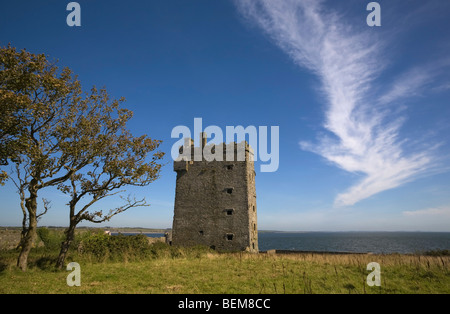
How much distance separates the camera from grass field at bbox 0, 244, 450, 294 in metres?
10.3

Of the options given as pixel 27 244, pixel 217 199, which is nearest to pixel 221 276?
pixel 27 244

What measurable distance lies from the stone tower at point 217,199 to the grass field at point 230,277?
856 centimetres

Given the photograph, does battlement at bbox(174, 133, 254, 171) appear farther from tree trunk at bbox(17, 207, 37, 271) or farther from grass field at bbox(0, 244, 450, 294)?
tree trunk at bbox(17, 207, 37, 271)

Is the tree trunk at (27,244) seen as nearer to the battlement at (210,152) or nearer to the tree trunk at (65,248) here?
the tree trunk at (65,248)

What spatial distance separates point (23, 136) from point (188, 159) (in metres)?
17.6

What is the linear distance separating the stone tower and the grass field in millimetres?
8563

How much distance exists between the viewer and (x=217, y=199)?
2673cm

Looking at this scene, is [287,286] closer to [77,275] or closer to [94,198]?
[77,275]

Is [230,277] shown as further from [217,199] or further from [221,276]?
[217,199]

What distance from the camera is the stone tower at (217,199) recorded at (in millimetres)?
25547

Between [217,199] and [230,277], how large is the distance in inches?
571

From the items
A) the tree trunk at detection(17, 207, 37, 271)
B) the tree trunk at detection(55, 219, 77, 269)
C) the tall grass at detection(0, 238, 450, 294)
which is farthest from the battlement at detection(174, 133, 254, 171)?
the tree trunk at detection(17, 207, 37, 271)
